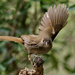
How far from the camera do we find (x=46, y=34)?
1.51m

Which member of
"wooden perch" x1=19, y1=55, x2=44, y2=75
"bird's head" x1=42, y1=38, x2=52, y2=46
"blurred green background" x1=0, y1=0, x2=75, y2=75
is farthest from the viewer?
"blurred green background" x1=0, y1=0, x2=75, y2=75

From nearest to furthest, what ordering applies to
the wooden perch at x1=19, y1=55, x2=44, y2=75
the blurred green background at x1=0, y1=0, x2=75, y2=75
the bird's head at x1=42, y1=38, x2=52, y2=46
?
1. the wooden perch at x1=19, y1=55, x2=44, y2=75
2. the bird's head at x1=42, y1=38, x2=52, y2=46
3. the blurred green background at x1=0, y1=0, x2=75, y2=75

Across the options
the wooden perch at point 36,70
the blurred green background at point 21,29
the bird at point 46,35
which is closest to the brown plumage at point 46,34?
the bird at point 46,35

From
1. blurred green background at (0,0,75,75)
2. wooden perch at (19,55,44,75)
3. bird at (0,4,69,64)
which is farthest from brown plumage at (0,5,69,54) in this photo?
blurred green background at (0,0,75,75)

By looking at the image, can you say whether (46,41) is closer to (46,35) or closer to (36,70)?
(46,35)

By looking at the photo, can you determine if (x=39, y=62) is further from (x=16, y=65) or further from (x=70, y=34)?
(x=70, y=34)

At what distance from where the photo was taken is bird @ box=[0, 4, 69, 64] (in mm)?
1401

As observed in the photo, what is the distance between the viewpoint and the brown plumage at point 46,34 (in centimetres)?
140

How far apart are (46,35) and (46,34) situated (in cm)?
1

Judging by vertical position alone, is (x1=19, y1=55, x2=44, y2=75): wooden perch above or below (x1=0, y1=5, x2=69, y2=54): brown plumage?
below

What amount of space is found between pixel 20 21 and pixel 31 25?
7.1 inches

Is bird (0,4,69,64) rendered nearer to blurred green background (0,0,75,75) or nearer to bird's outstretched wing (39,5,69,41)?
bird's outstretched wing (39,5,69,41)

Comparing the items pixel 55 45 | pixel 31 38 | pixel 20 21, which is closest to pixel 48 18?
pixel 31 38

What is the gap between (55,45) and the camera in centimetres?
306
